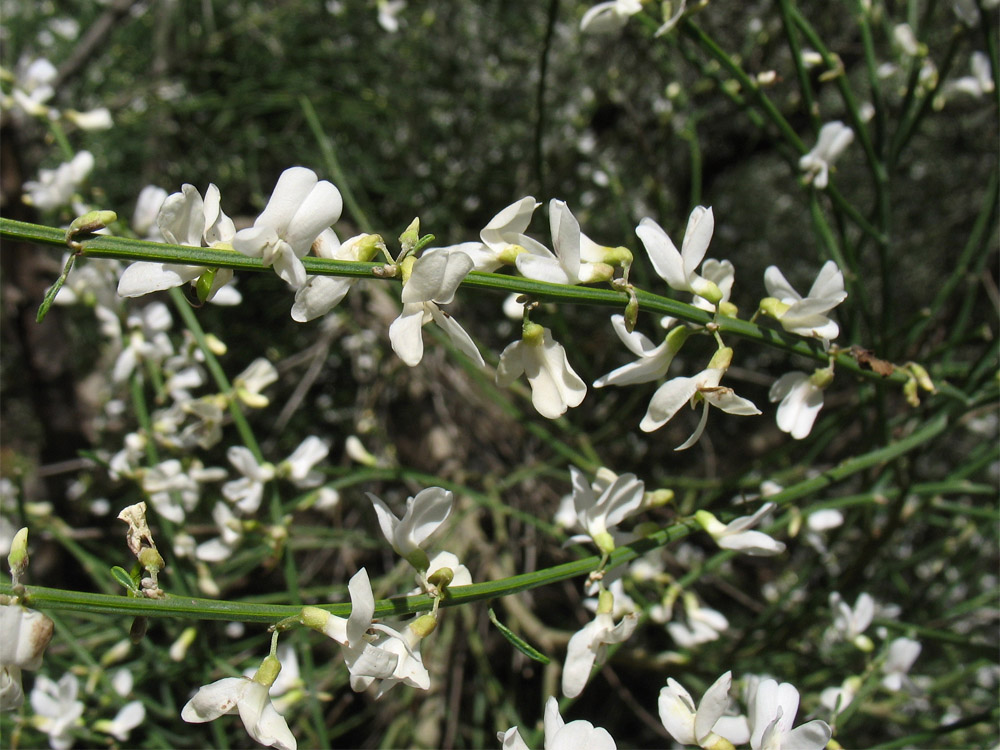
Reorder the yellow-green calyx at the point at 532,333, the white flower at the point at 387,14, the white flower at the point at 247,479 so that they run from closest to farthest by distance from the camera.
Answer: the yellow-green calyx at the point at 532,333 < the white flower at the point at 247,479 < the white flower at the point at 387,14

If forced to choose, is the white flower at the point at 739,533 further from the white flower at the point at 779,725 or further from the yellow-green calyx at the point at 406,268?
the yellow-green calyx at the point at 406,268

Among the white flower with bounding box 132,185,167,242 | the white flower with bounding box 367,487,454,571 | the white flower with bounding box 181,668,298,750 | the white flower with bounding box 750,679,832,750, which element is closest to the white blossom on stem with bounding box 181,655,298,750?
the white flower with bounding box 181,668,298,750

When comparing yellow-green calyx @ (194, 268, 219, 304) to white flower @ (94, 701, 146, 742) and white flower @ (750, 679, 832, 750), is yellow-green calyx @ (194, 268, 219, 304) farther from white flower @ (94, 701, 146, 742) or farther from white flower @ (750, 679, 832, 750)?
white flower @ (94, 701, 146, 742)

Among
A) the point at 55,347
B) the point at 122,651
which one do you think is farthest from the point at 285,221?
the point at 55,347

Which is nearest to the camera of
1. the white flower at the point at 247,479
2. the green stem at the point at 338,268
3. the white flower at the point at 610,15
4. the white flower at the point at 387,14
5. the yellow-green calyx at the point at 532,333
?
the green stem at the point at 338,268

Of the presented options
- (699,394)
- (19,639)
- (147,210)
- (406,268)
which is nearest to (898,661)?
(699,394)

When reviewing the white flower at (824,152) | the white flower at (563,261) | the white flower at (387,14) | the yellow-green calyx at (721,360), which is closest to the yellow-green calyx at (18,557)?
the white flower at (563,261)
